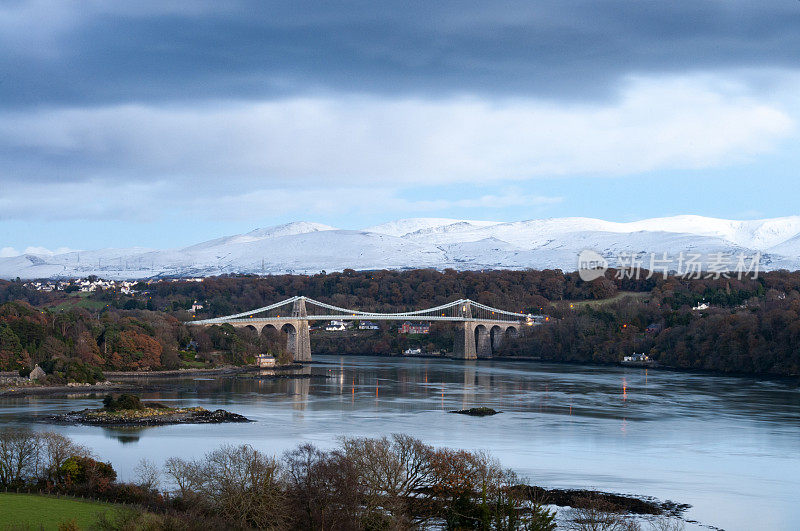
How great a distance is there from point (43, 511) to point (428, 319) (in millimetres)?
52614

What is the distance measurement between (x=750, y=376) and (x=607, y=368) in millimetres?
10496

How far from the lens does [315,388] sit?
121 ft

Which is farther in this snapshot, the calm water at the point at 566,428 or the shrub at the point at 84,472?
the calm water at the point at 566,428

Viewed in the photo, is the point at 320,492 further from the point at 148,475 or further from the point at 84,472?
the point at 148,475

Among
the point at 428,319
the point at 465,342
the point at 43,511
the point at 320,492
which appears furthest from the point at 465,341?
the point at 43,511

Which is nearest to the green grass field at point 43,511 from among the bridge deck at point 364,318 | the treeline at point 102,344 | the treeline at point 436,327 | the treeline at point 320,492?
the treeline at point 320,492

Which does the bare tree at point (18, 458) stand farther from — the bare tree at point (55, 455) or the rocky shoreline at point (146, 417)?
the rocky shoreline at point (146, 417)

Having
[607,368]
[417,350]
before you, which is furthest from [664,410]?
[417,350]

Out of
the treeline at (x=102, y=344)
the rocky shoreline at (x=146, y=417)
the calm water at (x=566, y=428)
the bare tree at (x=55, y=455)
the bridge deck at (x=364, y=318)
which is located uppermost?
the bridge deck at (x=364, y=318)

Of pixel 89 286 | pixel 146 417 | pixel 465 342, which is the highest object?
pixel 89 286

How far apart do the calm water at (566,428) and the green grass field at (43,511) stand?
3.49m

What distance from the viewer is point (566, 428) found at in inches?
981

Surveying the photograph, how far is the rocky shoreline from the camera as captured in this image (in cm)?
2467

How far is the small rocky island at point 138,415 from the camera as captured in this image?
979 inches
